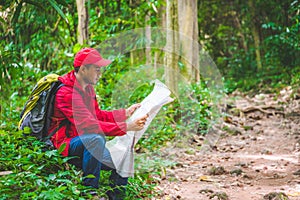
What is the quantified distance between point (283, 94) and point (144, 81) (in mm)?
4960

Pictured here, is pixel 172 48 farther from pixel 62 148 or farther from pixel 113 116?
pixel 62 148

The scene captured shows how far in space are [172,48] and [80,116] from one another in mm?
4067

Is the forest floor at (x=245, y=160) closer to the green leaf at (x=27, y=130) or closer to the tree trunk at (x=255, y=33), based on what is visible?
the green leaf at (x=27, y=130)

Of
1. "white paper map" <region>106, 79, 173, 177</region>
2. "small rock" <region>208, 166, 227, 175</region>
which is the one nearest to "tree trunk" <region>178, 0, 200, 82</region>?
"small rock" <region>208, 166, 227, 175</region>

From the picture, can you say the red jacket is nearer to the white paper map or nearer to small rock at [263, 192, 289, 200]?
the white paper map

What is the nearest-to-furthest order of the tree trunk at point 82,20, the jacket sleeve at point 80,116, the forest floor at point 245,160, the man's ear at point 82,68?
the jacket sleeve at point 80,116
the man's ear at point 82,68
the forest floor at point 245,160
the tree trunk at point 82,20

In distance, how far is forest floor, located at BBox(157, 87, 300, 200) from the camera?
3961 millimetres

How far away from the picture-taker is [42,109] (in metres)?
3.05

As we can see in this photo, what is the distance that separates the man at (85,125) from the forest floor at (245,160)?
998 mm

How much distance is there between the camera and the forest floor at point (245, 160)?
156 inches

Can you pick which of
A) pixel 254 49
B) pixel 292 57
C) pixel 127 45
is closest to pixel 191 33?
pixel 127 45

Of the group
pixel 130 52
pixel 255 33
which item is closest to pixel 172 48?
pixel 130 52

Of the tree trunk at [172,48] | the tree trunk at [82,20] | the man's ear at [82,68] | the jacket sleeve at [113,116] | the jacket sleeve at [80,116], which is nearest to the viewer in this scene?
the jacket sleeve at [80,116]

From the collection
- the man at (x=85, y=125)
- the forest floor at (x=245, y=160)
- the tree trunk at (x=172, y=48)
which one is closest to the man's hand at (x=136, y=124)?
the man at (x=85, y=125)
